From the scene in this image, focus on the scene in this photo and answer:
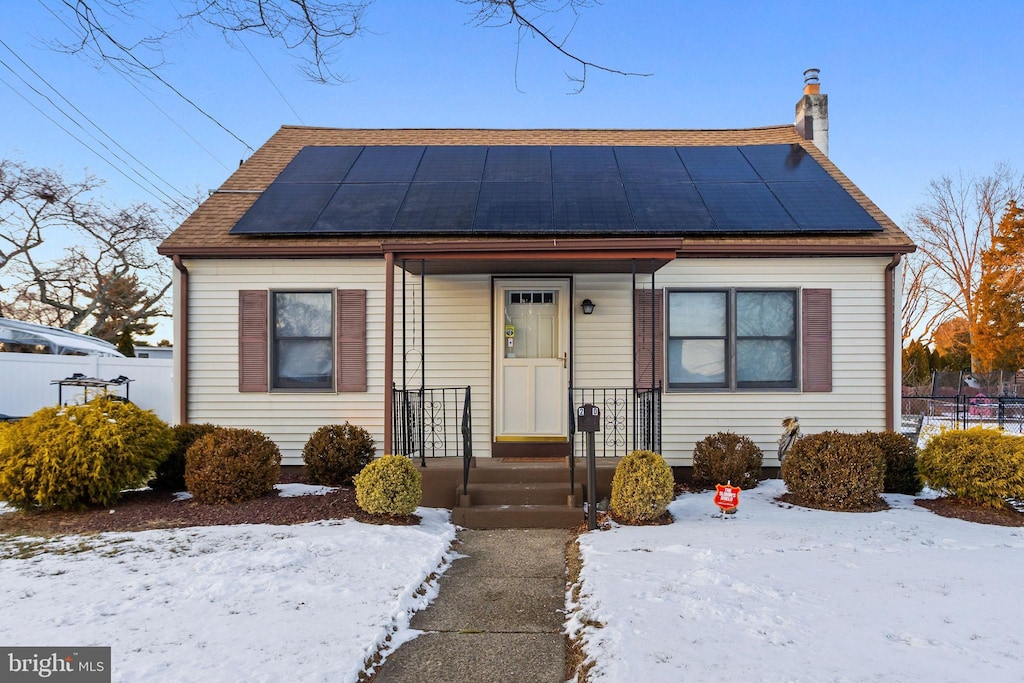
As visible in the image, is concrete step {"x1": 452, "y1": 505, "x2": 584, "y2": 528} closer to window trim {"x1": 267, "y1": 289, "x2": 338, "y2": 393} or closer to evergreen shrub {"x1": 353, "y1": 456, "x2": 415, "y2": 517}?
evergreen shrub {"x1": 353, "y1": 456, "x2": 415, "y2": 517}

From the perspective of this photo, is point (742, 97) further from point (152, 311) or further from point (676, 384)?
point (152, 311)

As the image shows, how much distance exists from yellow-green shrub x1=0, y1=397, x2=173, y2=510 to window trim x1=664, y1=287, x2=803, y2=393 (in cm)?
588

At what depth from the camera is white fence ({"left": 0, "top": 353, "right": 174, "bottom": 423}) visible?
1488cm

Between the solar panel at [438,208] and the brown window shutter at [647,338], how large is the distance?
7.62 feet

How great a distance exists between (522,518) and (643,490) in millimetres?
Result: 1210

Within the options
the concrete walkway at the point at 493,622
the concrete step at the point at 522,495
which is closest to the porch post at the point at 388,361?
the concrete step at the point at 522,495

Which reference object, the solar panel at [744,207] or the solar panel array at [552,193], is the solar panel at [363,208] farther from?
the solar panel at [744,207]

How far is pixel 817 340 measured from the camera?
7.91 metres

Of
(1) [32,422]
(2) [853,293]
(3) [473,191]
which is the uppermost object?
(3) [473,191]

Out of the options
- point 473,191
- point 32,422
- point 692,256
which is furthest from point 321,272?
point 692,256

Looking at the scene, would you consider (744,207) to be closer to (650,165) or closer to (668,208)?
(668,208)

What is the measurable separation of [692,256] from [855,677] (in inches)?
216

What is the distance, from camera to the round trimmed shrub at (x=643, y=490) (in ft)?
19.4

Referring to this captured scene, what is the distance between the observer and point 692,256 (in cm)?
784
